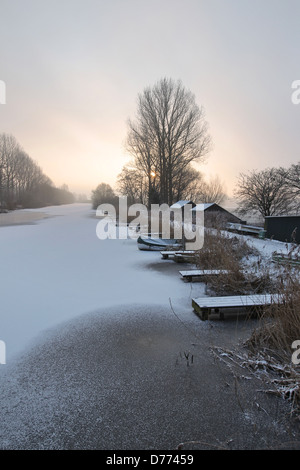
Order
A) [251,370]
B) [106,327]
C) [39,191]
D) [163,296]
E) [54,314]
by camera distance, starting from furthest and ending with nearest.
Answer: [39,191] < [163,296] < [54,314] < [106,327] < [251,370]

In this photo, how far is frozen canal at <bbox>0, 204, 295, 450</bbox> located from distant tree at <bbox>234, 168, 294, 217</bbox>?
25.0 metres

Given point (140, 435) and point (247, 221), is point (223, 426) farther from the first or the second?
point (247, 221)

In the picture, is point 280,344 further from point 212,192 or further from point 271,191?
point 212,192

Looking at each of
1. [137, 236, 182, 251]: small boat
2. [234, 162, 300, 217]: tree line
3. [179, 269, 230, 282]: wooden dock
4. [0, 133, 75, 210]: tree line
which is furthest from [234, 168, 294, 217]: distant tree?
[0, 133, 75, 210]: tree line

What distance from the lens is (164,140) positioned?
26.4 m

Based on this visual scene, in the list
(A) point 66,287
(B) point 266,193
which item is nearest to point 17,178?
(B) point 266,193

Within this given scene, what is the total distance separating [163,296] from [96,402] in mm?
2775

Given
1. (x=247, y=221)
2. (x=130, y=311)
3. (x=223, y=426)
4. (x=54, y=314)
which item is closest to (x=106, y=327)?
(x=130, y=311)

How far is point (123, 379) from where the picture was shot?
2365 mm

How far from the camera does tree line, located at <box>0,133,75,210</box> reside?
51.8 meters

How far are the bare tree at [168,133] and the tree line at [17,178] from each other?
112ft

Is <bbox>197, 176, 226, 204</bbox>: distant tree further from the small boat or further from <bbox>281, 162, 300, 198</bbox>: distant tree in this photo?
the small boat

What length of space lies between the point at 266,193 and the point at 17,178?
5784 cm

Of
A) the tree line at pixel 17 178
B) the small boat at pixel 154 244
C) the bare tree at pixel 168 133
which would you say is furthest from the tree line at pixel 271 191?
the tree line at pixel 17 178
